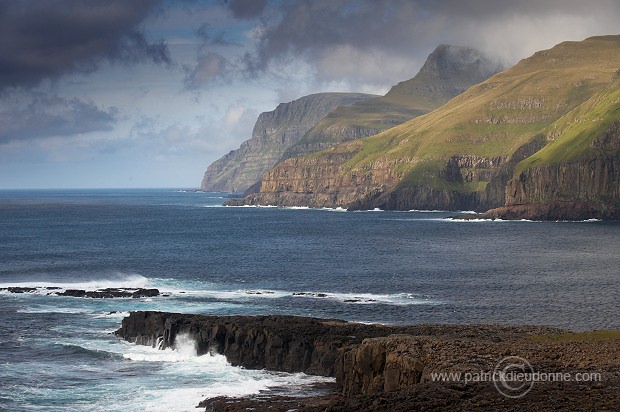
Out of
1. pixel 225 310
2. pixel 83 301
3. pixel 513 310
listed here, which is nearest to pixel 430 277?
pixel 513 310

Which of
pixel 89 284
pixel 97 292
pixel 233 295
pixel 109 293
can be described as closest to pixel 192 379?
pixel 233 295

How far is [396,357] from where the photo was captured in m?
52.6

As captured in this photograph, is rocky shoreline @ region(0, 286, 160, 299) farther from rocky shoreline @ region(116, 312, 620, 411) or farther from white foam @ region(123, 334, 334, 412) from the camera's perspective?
white foam @ region(123, 334, 334, 412)

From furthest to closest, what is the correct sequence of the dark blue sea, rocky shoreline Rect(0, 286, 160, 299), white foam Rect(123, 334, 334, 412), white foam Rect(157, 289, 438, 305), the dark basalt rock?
rocky shoreline Rect(0, 286, 160, 299) → the dark basalt rock → white foam Rect(157, 289, 438, 305) → the dark blue sea → white foam Rect(123, 334, 334, 412)

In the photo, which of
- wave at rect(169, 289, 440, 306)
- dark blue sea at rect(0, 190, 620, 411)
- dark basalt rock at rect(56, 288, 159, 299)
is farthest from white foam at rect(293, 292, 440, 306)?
dark basalt rock at rect(56, 288, 159, 299)

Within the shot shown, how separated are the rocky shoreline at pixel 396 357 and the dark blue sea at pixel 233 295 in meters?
2.16

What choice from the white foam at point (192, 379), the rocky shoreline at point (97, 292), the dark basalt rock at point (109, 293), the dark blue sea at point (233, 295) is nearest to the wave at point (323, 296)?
the dark blue sea at point (233, 295)

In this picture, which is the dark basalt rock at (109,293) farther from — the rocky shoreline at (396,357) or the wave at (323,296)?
the rocky shoreline at (396,357)

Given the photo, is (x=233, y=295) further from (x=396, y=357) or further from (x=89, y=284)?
(x=396, y=357)

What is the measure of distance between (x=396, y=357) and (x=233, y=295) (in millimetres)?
60973

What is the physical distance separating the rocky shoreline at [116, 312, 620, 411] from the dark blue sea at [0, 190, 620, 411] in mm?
2163

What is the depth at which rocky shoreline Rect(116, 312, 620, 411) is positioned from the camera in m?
42.1

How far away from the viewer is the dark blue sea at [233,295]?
66.2 metres

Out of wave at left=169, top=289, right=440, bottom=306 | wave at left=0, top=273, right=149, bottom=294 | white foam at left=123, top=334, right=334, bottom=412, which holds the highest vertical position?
wave at left=169, top=289, right=440, bottom=306
